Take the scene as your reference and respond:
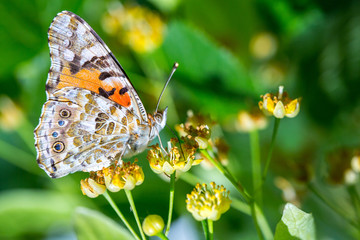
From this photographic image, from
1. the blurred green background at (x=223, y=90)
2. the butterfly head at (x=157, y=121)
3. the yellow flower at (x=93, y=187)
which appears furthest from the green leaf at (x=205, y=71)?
the yellow flower at (x=93, y=187)

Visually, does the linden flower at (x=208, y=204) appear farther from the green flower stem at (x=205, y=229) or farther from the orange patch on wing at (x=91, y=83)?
the orange patch on wing at (x=91, y=83)

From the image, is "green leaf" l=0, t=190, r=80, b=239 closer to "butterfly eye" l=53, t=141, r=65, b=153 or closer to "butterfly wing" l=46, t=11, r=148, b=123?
"butterfly eye" l=53, t=141, r=65, b=153

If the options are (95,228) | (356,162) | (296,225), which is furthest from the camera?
(356,162)

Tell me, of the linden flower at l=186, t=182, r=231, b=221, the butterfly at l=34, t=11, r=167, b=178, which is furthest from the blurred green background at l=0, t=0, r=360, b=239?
the linden flower at l=186, t=182, r=231, b=221

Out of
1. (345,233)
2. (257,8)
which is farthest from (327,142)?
(257,8)

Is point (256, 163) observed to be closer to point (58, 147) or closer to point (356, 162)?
point (356, 162)

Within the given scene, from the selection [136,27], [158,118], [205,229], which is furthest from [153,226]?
[136,27]

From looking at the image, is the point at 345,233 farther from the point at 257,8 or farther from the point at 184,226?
the point at 257,8
